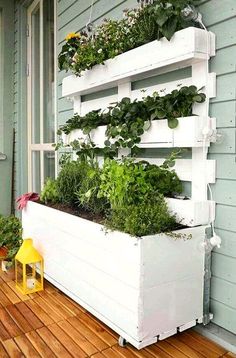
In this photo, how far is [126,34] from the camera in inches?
80.1

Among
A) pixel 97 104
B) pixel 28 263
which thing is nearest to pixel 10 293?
pixel 28 263

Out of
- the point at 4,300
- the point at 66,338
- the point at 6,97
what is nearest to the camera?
the point at 66,338

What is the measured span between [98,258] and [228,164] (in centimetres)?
84

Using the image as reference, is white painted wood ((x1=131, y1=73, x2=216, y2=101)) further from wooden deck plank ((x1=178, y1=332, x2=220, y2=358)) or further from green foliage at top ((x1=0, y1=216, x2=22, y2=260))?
green foliage at top ((x1=0, y1=216, x2=22, y2=260))

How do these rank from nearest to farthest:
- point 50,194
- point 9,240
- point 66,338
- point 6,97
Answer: point 66,338
point 50,194
point 9,240
point 6,97

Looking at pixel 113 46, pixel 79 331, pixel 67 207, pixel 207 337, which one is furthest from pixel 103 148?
pixel 207 337

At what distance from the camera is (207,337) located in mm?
1733

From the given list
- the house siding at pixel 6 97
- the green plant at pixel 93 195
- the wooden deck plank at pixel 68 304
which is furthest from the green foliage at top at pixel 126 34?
the house siding at pixel 6 97

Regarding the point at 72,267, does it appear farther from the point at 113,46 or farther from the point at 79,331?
the point at 113,46

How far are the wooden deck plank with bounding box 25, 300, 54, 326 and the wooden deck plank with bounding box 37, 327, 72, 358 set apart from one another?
0.08 m

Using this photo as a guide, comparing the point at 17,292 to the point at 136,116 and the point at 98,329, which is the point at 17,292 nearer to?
the point at 98,329

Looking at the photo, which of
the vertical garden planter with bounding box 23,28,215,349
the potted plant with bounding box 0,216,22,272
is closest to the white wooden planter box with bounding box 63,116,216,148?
the vertical garden planter with bounding box 23,28,215,349

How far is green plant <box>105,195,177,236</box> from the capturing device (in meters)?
1.55

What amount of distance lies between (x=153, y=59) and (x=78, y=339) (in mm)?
1561
